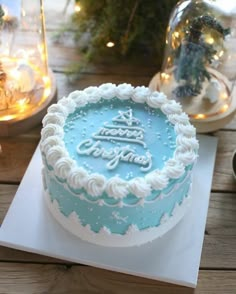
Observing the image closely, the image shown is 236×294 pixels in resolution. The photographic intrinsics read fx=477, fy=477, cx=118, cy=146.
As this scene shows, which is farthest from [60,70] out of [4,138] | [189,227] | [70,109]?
[189,227]

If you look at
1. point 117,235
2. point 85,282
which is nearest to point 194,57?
point 117,235

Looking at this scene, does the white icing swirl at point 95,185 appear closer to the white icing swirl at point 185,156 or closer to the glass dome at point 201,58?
the white icing swirl at point 185,156

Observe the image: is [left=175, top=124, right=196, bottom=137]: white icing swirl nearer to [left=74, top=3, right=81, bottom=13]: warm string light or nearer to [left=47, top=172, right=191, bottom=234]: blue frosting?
[left=47, top=172, right=191, bottom=234]: blue frosting

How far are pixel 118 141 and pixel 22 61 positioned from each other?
0.48m

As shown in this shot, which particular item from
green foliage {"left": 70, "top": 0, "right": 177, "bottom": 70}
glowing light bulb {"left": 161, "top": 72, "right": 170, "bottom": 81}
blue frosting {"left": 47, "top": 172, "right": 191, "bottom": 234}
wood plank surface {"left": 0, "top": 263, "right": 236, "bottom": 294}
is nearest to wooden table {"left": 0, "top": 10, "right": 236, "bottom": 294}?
wood plank surface {"left": 0, "top": 263, "right": 236, "bottom": 294}

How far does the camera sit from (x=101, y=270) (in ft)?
3.59

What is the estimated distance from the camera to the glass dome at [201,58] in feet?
4.38

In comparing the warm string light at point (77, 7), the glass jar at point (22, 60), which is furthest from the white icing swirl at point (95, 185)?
the warm string light at point (77, 7)

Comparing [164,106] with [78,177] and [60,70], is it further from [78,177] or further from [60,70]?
[60,70]

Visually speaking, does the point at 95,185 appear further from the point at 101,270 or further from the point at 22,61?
the point at 22,61

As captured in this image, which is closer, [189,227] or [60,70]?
[189,227]

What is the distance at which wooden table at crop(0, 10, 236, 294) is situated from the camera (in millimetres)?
1075

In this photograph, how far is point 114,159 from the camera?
41.3 inches

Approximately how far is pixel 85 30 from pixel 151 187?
813 millimetres
